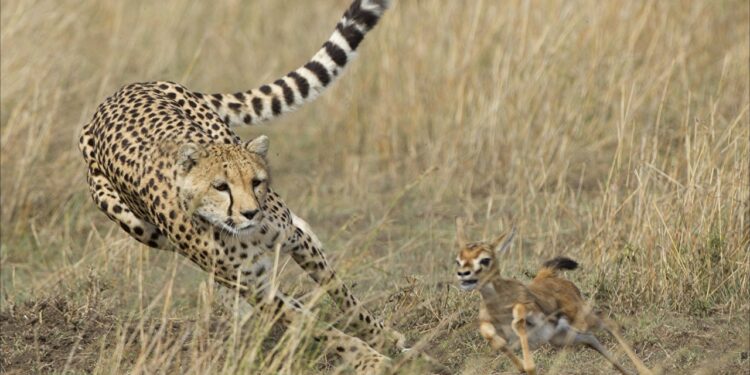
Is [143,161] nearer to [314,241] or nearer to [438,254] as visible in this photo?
[314,241]

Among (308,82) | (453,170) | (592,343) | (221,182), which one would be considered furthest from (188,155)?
(453,170)

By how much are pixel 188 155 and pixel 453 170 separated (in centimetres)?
309

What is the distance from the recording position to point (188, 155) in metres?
4.62

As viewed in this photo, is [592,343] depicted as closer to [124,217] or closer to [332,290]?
[332,290]

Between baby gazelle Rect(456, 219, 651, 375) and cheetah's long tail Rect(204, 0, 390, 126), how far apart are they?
1597 millimetres

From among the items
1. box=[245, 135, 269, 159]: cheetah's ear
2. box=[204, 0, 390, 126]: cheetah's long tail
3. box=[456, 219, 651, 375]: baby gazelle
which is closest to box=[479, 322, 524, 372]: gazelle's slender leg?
box=[456, 219, 651, 375]: baby gazelle

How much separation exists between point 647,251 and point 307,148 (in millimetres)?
3952

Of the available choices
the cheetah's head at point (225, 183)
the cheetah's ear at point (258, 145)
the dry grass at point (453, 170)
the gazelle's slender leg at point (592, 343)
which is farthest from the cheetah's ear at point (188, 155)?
the gazelle's slender leg at point (592, 343)

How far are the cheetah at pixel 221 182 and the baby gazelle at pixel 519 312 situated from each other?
579 millimetres

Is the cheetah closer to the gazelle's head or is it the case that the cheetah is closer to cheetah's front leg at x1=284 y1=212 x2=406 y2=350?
cheetah's front leg at x1=284 y1=212 x2=406 y2=350

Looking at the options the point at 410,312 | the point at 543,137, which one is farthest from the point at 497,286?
the point at 543,137

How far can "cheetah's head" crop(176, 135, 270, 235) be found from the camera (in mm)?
4414

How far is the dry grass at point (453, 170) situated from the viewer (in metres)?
5.19

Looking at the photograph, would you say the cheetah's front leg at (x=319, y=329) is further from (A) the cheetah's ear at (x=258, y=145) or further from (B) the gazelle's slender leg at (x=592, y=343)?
(B) the gazelle's slender leg at (x=592, y=343)
